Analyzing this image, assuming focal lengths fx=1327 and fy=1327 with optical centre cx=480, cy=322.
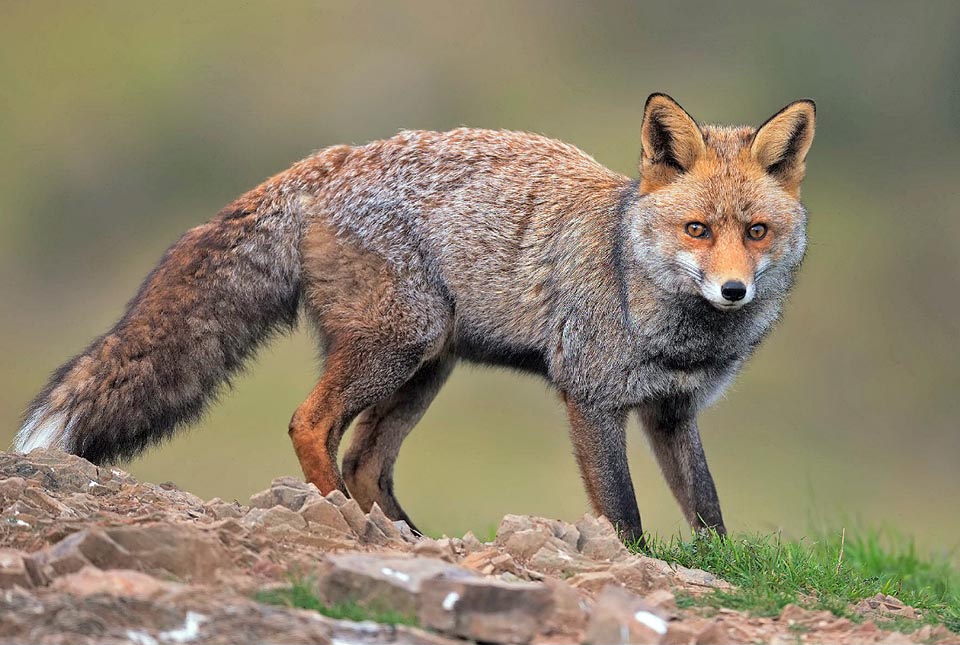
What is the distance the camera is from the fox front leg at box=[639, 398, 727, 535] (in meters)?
7.78

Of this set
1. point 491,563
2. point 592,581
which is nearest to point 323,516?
point 491,563

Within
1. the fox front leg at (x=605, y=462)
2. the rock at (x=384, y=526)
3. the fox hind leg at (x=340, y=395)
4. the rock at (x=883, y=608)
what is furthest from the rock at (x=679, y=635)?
the fox hind leg at (x=340, y=395)

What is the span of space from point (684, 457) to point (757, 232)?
60.3 inches

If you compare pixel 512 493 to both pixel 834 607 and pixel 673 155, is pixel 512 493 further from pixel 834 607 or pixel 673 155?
pixel 834 607

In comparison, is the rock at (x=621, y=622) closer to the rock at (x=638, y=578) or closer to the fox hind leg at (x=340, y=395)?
the rock at (x=638, y=578)

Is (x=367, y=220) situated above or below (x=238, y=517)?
above

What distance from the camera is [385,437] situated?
8.41 meters

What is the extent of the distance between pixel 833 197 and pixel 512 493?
38.6ft

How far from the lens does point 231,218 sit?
809 cm

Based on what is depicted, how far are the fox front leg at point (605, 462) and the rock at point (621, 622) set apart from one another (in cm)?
277

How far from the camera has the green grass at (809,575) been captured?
18.6 feet

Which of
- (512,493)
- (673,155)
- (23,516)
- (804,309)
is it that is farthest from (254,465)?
(23,516)

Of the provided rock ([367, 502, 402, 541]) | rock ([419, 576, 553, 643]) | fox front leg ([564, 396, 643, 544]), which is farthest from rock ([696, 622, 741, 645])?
fox front leg ([564, 396, 643, 544])

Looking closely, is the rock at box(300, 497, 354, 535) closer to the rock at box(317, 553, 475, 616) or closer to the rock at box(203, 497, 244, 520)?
the rock at box(203, 497, 244, 520)
